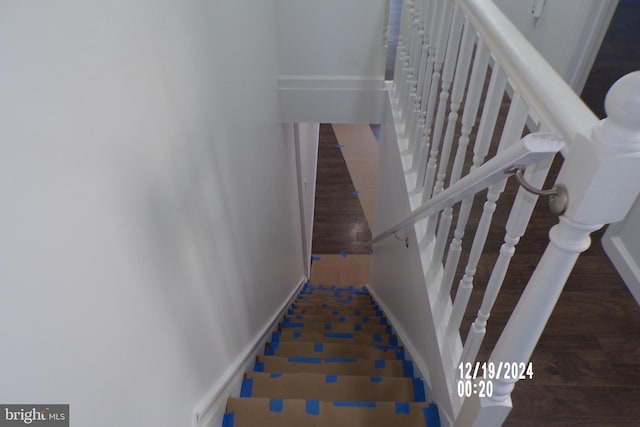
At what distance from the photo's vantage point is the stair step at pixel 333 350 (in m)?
2.48

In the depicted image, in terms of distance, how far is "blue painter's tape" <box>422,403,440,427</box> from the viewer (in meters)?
1.51

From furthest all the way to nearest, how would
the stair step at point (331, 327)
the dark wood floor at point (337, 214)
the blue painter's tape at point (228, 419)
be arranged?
the dark wood floor at point (337, 214) < the stair step at point (331, 327) < the blue painter's tape at point (228, 419)

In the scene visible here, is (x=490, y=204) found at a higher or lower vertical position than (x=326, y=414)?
higher

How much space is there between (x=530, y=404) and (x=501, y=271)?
0.79 metres

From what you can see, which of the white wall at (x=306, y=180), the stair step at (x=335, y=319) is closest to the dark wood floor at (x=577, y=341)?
Result: the stair step at (x=335, y=319)

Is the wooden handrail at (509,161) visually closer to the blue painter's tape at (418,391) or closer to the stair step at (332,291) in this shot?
the blue painter's tape at (418,391)

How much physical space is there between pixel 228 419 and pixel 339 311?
2.29 meters

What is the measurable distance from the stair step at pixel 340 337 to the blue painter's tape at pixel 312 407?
129cm

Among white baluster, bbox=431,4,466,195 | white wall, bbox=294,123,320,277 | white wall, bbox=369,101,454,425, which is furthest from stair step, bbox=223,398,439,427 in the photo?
white wall, bbox=294,123,320,277

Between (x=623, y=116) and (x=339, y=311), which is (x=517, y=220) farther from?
(x=339, y=311)

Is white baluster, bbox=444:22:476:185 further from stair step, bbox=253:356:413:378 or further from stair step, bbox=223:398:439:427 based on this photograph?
stair step, bbox=253:356:413:378

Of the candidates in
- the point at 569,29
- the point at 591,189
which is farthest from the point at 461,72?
the point at 569,29

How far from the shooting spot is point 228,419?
163 cm

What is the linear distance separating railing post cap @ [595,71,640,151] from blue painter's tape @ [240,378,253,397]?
183 centimetres
